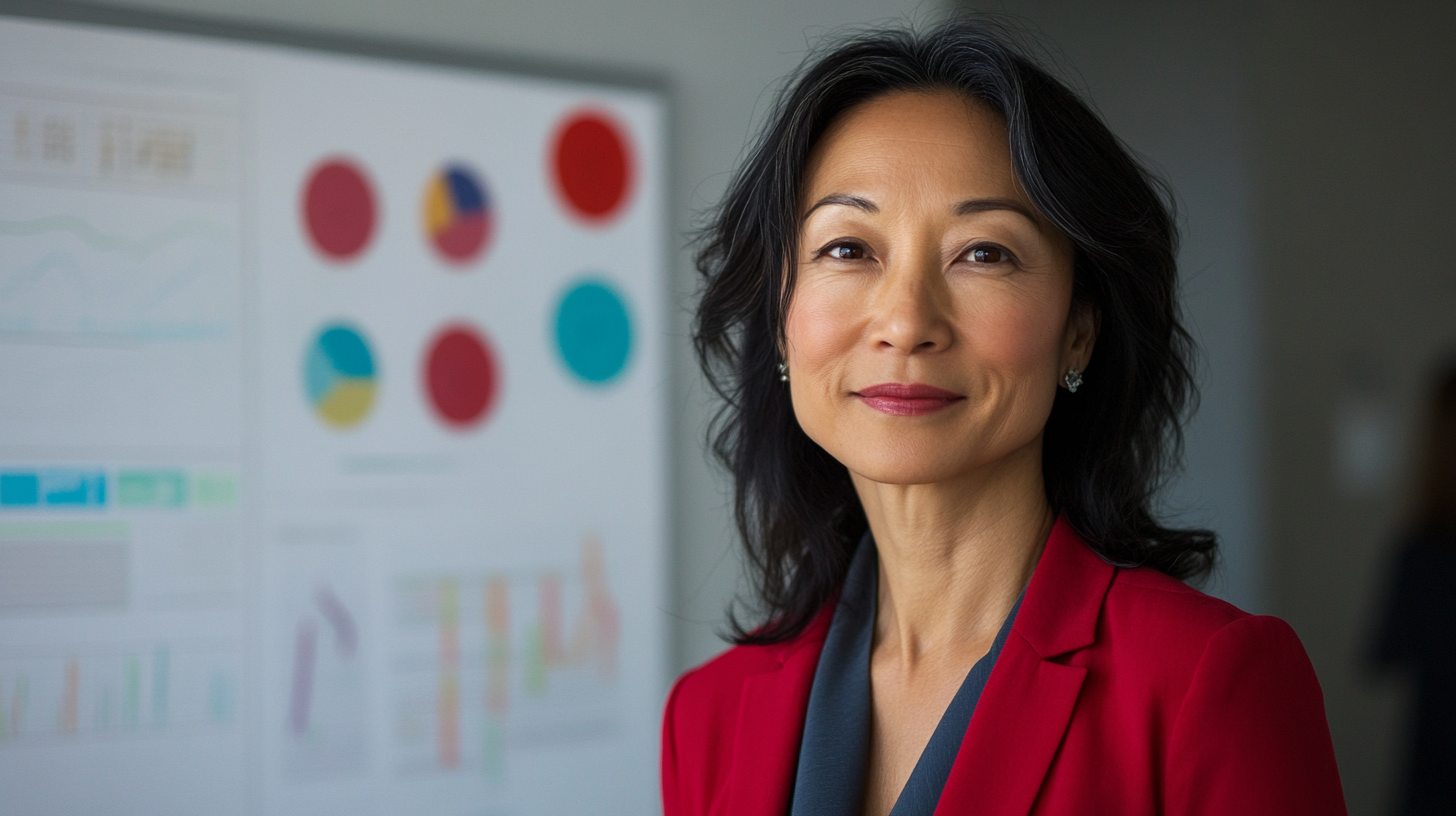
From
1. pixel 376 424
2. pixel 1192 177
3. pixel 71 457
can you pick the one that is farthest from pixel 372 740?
pixel 1192 177

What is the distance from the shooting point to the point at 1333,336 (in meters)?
2.95

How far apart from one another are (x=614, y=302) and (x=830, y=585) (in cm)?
110

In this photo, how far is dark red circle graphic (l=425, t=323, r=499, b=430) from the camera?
7.18 feet

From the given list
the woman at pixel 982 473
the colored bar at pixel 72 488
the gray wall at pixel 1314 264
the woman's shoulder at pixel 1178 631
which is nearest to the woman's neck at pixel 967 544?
the woman at pixel 982 473

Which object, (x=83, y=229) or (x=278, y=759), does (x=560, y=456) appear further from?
(x=83, y=229)

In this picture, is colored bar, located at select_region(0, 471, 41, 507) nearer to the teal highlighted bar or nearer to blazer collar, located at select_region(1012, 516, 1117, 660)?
the teal highlighted bar

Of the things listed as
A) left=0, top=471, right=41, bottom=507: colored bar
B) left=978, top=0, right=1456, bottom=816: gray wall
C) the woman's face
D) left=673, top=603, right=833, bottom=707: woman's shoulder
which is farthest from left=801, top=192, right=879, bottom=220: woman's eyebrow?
left=978, top=0, right=1456, bottom=816: gray wall

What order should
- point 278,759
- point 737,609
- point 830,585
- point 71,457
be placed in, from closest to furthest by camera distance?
point 830,585, point 71,457, point 278,759, point 737,609

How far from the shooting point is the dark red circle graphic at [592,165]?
2.29m

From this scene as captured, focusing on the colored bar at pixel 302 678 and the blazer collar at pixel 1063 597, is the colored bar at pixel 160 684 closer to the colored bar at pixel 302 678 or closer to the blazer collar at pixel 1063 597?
the colored bar at pixel 302 678

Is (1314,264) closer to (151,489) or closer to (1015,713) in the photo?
(1015,713)

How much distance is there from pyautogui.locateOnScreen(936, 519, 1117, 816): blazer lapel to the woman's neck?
0.21 ft

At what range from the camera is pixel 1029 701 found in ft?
3.45

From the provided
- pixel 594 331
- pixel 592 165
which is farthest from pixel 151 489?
pixel 592 165
